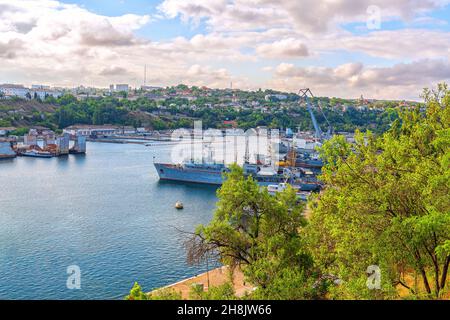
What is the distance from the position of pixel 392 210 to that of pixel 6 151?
3403 cm

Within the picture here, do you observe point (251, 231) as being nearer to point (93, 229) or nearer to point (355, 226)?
point (355, 226)

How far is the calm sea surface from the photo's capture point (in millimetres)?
10117

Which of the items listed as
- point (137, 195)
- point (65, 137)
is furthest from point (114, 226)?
point (65, 137)

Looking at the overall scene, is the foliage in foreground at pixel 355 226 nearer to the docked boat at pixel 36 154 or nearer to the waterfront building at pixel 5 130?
the docked boat at pixel 36 154

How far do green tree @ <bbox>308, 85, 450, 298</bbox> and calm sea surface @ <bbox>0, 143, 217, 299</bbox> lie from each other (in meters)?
5.65

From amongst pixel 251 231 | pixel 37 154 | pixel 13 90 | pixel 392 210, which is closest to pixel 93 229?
pixel 251 231

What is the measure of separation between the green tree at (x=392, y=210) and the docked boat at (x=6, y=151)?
32.5 meters

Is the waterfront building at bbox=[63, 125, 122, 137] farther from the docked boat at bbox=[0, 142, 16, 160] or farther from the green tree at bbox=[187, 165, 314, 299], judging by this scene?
the green tree at bbox=[187, 165, 314, 299]

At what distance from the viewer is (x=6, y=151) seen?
111ft

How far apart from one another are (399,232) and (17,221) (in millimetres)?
13823

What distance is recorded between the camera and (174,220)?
1630 cm

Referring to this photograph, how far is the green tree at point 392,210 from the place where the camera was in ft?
14.9
